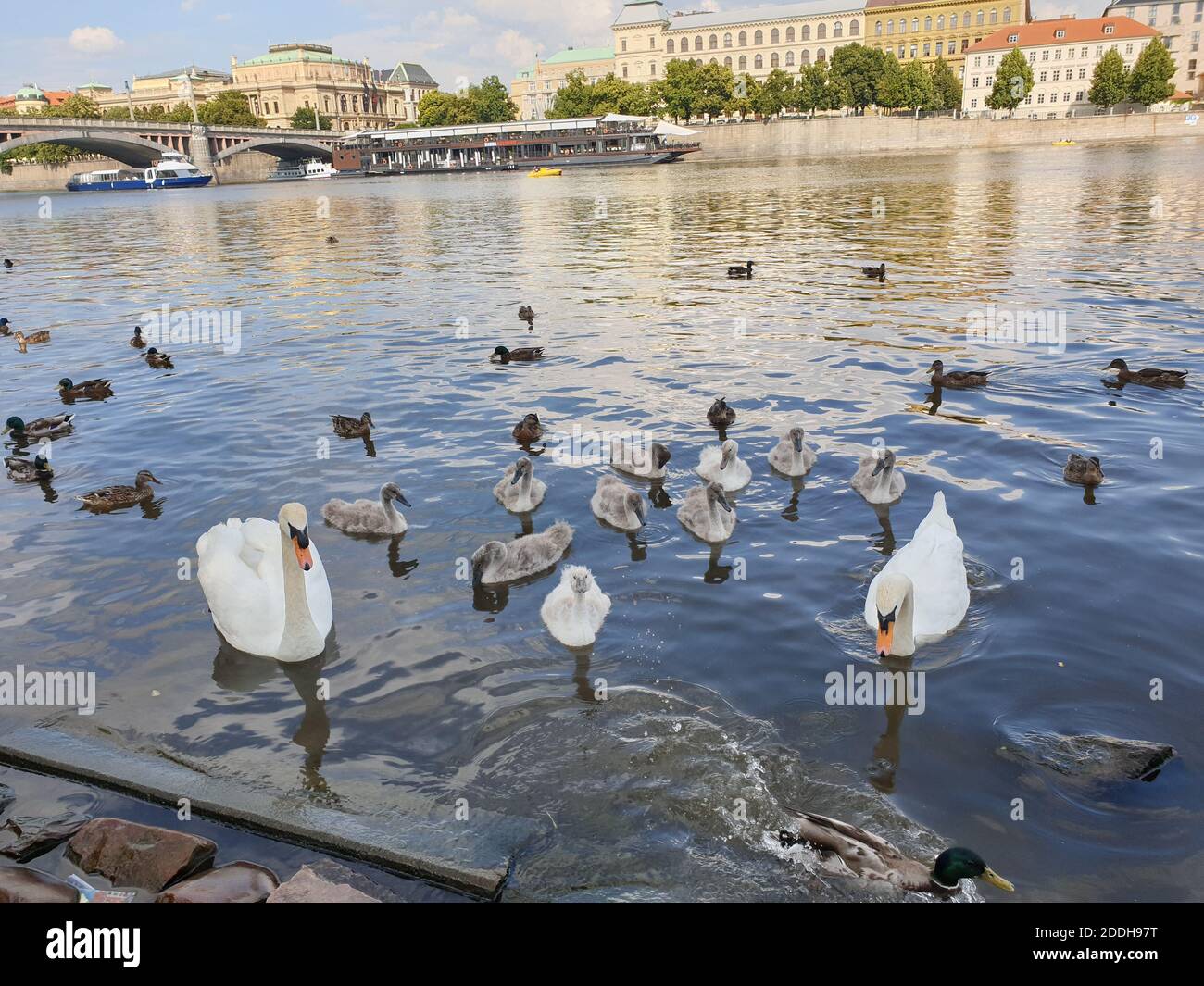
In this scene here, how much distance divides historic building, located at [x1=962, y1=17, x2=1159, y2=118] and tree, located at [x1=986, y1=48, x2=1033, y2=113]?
8.46m

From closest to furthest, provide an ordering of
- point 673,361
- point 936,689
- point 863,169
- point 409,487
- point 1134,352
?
point 936,689
point 409,487
point 1134,352
point 673,361
point 863,169

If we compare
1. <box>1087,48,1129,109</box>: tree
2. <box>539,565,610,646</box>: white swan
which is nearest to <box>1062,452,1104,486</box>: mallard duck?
<box>539,565,610,646</box>: white swan

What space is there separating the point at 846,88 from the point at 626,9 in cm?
7925

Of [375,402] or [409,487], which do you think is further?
[375,402]

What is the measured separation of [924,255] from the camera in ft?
89.7

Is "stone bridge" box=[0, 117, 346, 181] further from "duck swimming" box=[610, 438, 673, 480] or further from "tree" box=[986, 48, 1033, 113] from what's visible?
"duck swimming" box=[610, 438, 673, 480]

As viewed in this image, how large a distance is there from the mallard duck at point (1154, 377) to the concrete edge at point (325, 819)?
12.4 metres

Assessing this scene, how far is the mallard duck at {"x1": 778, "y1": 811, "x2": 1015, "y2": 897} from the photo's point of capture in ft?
15.3

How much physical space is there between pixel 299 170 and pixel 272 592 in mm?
171202

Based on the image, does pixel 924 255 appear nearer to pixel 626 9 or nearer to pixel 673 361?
pixel 673 361

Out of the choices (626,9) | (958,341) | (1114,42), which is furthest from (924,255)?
(626,9)

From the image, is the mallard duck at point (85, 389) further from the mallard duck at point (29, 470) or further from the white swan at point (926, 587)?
the white swan at point (926, 587)

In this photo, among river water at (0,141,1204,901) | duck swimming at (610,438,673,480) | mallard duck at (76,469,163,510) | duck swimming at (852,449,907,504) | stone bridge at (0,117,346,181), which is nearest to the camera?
river water at (0,141,1204,901)

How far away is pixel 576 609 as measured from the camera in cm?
752
